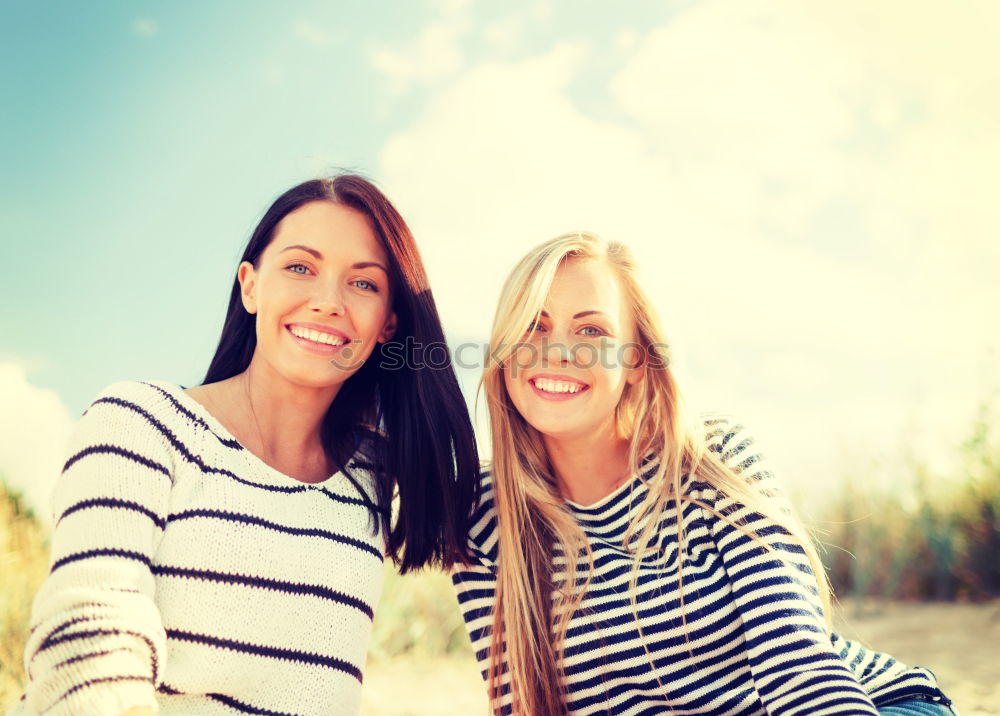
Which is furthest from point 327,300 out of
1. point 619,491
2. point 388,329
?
point 619,491

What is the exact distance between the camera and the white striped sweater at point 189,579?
74.8 inches

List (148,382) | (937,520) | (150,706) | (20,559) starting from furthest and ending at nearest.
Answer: (937,520)
(20,559)
(148,382)
(150,706)

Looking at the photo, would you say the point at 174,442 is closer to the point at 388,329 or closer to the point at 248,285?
the point at 248,285

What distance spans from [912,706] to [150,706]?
219 cm

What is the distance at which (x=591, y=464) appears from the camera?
2.99 metres

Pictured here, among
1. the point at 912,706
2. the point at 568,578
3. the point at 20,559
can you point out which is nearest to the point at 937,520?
the point at 912,706

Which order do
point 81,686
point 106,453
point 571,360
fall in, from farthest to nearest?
point 571,360 → point 106,453 → point 81,686

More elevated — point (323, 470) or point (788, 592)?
point (323, 470)

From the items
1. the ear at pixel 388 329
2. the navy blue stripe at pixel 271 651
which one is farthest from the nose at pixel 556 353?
the navy blue stripe at pixel 271 651

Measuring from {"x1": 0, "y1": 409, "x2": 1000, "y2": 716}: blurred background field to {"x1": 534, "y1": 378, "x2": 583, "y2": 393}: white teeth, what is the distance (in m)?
2.50

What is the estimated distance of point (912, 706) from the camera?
98.3 inches

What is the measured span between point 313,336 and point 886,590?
16.5ft

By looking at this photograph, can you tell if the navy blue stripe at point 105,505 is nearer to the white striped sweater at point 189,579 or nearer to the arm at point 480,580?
the white striped sweater at point 189,579

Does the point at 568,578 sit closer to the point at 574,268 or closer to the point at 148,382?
the point at 574,268
